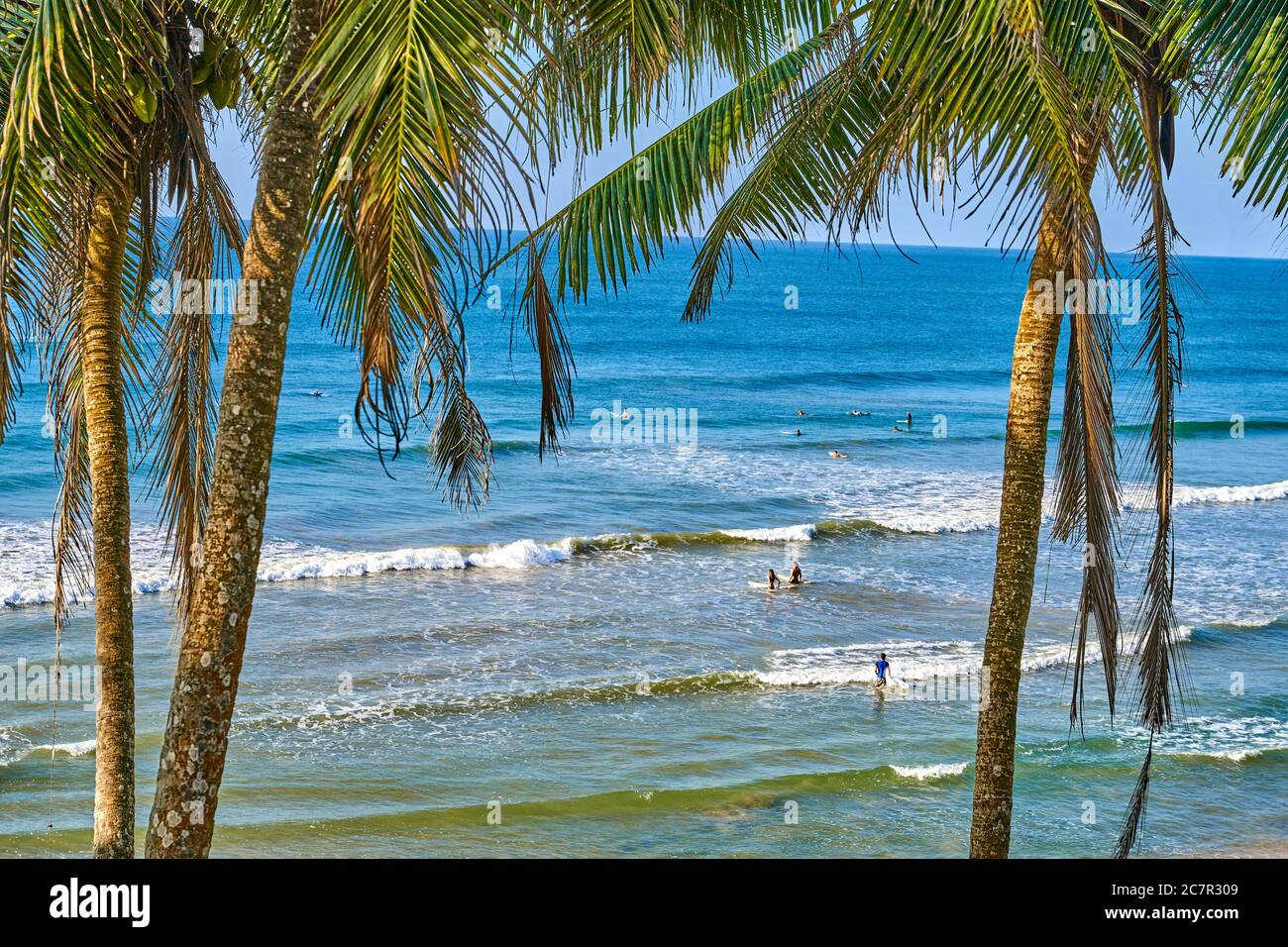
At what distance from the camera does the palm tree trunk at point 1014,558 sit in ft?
19.9

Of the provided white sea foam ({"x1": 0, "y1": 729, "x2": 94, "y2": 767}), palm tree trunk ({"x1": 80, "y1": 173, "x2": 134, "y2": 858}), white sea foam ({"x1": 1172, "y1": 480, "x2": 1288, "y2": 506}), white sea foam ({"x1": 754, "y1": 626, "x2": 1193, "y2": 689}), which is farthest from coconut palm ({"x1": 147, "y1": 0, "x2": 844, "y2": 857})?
white sea foam ({"x1": 1172, "y1": 480, "x2": 1288, "y2": 506})

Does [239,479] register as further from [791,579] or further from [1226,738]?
[791,579]

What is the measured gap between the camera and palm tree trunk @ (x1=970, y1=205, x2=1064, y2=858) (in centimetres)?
605

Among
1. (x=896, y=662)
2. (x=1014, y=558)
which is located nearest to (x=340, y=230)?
(x=1014, y=558)

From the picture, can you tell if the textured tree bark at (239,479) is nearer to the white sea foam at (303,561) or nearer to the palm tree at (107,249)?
the palm tree at (107,249)

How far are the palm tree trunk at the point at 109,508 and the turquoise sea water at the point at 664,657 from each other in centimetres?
539

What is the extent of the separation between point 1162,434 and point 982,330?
92.8 m

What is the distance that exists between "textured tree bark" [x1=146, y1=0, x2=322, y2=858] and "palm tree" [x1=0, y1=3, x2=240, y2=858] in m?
0.70

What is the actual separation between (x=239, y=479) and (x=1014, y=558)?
12.4ft

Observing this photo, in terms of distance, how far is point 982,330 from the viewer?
310 feet

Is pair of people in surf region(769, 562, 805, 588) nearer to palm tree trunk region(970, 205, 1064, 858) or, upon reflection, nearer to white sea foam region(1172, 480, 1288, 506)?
white sea foam region(1172, 480, 1288, 506)

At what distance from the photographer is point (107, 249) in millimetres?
6379
